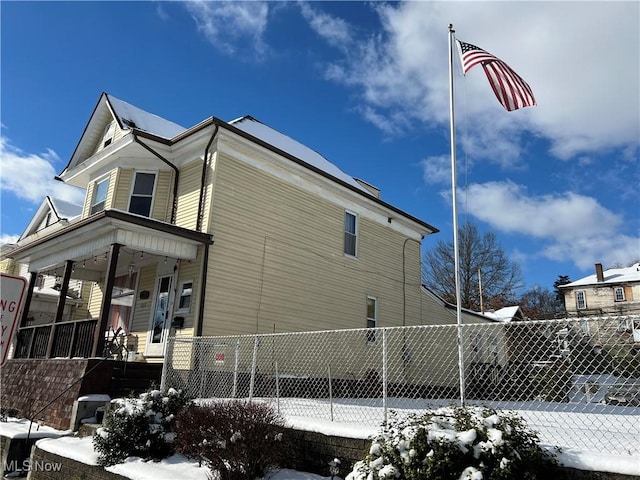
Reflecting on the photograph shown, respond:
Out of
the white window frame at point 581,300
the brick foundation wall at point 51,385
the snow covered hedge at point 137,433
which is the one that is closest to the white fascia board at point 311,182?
the brick foundation wall at point 51,385

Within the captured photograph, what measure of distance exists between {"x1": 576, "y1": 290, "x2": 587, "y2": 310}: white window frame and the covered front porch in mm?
46832

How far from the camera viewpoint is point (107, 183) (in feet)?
47.6

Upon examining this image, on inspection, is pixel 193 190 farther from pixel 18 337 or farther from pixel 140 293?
pixel 18 337

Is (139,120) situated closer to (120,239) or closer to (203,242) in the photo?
(203,242)

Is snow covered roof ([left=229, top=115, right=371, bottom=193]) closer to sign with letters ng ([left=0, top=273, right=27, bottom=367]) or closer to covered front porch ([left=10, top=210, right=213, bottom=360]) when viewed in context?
covered front porch ([left=10, top=210, right=213, bottom=360])

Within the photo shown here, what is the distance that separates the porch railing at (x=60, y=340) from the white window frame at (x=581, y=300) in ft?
163

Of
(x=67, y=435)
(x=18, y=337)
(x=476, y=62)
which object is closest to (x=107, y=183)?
(x=18, y=337)

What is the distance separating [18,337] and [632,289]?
50110mm

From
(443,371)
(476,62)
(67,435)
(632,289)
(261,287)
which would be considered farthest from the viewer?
(632,289)

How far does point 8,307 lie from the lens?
3.38 meters

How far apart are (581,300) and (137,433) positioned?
51096 millimetres

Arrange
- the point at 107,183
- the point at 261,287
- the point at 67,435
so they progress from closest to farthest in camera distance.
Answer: the point at 67,435
the point at 261,287
the point at 107,183

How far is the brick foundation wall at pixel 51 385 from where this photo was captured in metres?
9.08

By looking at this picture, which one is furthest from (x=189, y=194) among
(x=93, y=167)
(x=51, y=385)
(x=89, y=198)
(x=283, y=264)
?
(x=51, y=385)
